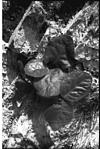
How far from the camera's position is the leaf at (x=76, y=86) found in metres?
1.38

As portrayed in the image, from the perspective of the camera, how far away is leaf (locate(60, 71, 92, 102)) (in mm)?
1384

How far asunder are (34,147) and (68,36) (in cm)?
38

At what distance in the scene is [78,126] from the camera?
1.46 m

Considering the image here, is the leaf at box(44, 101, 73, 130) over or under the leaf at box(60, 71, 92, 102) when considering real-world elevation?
under

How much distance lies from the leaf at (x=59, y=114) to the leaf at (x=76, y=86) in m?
0.03

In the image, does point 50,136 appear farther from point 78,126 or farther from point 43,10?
point 43,10

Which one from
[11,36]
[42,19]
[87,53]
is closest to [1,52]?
[11,36]

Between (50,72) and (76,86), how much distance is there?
0.32ft

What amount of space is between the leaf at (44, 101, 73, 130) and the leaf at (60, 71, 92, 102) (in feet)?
0.10

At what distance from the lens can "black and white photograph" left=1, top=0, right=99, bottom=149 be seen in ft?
4.58

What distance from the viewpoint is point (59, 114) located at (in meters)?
1.39

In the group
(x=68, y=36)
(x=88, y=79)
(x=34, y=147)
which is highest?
(x=68, y=36)

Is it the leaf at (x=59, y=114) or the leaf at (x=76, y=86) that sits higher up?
the leaf at (x=76, y=86)

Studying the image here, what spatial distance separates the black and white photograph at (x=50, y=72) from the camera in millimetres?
1395
